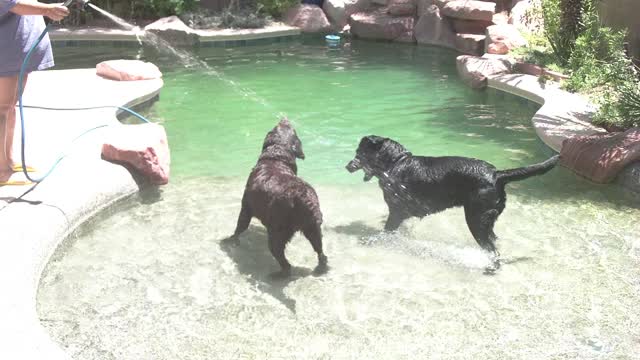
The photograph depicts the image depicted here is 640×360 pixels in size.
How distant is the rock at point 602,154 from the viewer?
718 cm

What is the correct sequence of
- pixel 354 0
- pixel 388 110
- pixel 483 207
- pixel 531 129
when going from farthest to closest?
pixel 354 0 → pixel 388 110 → pixel 531 129 → pixel 483 207

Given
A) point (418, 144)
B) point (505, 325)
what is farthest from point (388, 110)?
point (505, 325)

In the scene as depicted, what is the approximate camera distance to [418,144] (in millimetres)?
8664

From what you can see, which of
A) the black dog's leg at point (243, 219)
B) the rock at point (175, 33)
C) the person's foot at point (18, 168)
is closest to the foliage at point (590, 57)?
the black dog's leg at point (243, 219)

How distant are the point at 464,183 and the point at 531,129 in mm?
4647

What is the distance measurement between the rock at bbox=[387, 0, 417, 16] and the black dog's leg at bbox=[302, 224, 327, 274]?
13223 mm

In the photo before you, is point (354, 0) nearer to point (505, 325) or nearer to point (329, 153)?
point (329, 153)

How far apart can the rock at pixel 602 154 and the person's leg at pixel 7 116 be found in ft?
19.6

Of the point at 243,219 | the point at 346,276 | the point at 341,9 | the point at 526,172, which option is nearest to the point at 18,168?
the point at 243,219

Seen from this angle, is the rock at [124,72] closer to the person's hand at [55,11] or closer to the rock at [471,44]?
the person's hand at [55,11]

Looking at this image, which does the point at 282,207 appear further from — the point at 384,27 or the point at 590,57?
the point at 384,27

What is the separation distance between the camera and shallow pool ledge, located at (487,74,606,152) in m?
8.36

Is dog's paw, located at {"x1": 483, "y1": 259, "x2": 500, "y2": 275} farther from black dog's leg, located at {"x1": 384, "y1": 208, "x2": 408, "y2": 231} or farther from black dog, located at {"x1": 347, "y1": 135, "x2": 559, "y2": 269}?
black dog's leg, located at {"x1": 384, "y1": 208, "x2": 408, "y2": 231}

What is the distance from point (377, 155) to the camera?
5.89 meters
